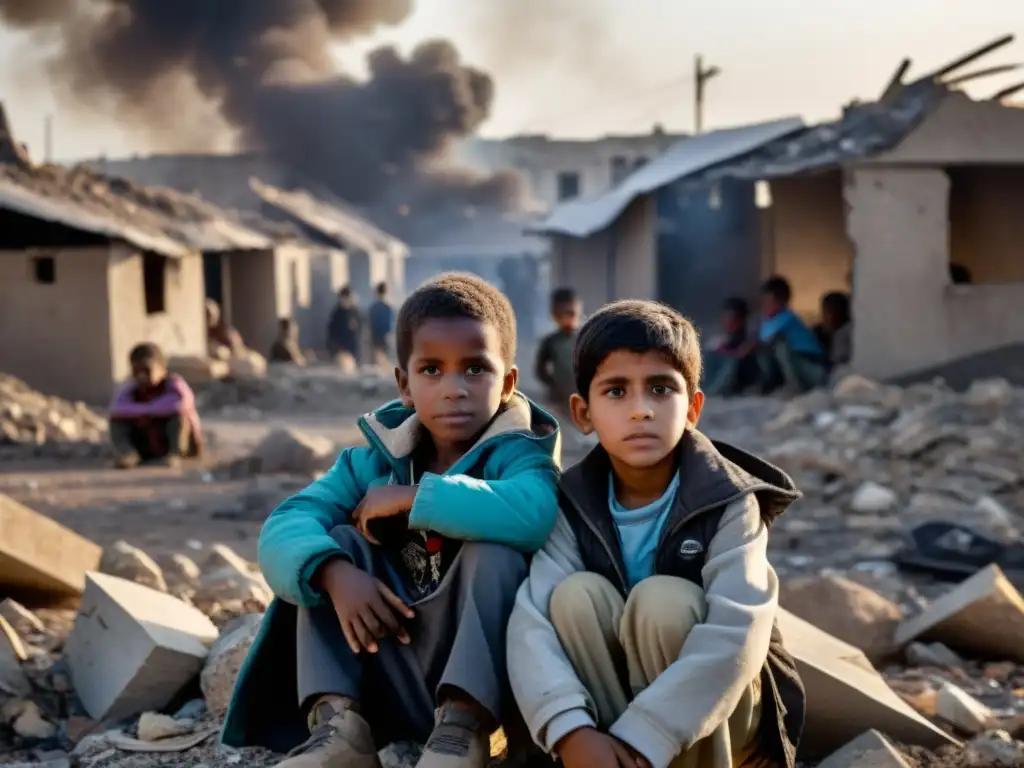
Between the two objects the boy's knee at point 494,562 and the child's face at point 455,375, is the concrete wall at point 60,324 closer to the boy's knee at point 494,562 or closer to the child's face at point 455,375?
the child's face at point 455,375

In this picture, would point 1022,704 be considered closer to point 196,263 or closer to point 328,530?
point 328,530

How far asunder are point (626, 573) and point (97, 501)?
21.0 feet

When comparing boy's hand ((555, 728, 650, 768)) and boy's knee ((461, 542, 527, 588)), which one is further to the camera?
boy's knee ((461, 542, 527, 588))

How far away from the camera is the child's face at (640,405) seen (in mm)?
2482

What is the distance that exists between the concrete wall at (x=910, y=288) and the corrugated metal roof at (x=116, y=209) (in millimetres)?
7250

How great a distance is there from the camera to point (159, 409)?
9562 millimetres

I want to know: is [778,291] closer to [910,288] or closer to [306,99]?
→ [910,288]

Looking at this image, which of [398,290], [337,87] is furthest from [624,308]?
[337,87]

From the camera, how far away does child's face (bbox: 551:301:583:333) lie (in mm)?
9862

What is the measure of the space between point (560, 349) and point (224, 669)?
7180mm

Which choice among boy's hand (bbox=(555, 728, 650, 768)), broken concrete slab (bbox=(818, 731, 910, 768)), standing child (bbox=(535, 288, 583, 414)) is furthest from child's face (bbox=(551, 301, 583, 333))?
boy's hand (bbox=(555, 728, 650, 768))

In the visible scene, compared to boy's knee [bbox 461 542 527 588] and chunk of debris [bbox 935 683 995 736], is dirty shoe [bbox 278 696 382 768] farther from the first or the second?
chunk of debris [bbox 935 683 995 736]

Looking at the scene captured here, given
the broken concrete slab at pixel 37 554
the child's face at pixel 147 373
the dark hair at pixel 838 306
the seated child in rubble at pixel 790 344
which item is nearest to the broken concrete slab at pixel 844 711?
the broken concrete slab at pixel 37 554

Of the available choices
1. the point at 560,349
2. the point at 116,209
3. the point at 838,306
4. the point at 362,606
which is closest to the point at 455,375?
the point at 362,606
